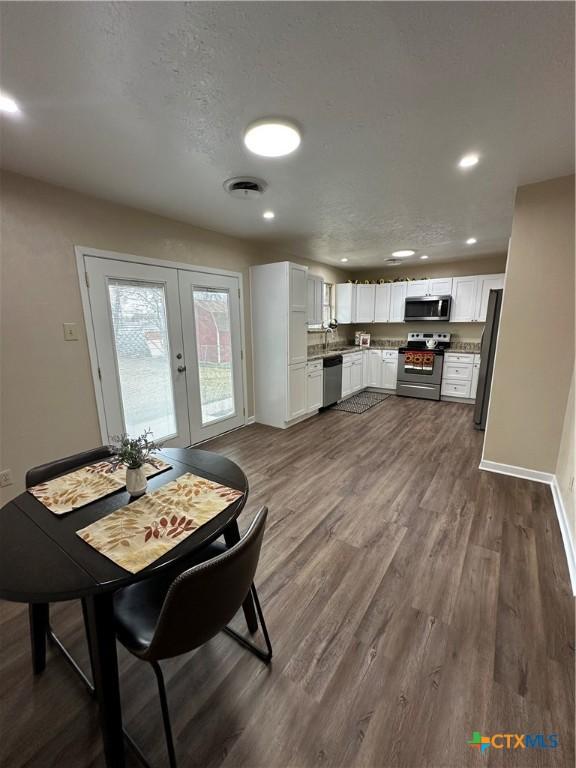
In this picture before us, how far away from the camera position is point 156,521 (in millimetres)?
1142

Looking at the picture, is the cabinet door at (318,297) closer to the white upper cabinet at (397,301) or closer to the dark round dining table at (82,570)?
the white upper cabinet at (397,301)

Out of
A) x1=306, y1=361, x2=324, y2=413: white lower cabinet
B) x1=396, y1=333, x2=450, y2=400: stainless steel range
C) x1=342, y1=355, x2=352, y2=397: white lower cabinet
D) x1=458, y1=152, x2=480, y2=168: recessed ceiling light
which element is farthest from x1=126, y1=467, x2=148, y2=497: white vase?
x1=396, y1=333, x2=450, y2=400: stainless steel range

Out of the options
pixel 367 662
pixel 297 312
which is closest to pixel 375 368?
pixel 297 312

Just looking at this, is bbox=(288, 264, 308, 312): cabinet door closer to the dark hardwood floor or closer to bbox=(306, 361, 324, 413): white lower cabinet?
bbox=(306, 361, 324, 413): white lower cabinet

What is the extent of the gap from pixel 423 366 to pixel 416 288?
58.2 inches

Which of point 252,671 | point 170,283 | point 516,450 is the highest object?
point 170,283

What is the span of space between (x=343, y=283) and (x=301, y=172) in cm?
439

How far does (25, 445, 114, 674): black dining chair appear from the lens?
1277 millimetres

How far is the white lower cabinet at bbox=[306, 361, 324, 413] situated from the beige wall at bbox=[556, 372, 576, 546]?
2858 millimetres

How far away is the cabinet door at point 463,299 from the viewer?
5.15 metres

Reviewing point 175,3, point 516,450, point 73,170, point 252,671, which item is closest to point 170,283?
point 73,170

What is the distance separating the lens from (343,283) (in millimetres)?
6402

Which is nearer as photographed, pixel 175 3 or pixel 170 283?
pixel 175 3

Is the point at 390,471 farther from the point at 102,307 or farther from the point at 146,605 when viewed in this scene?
the point at 102,307
